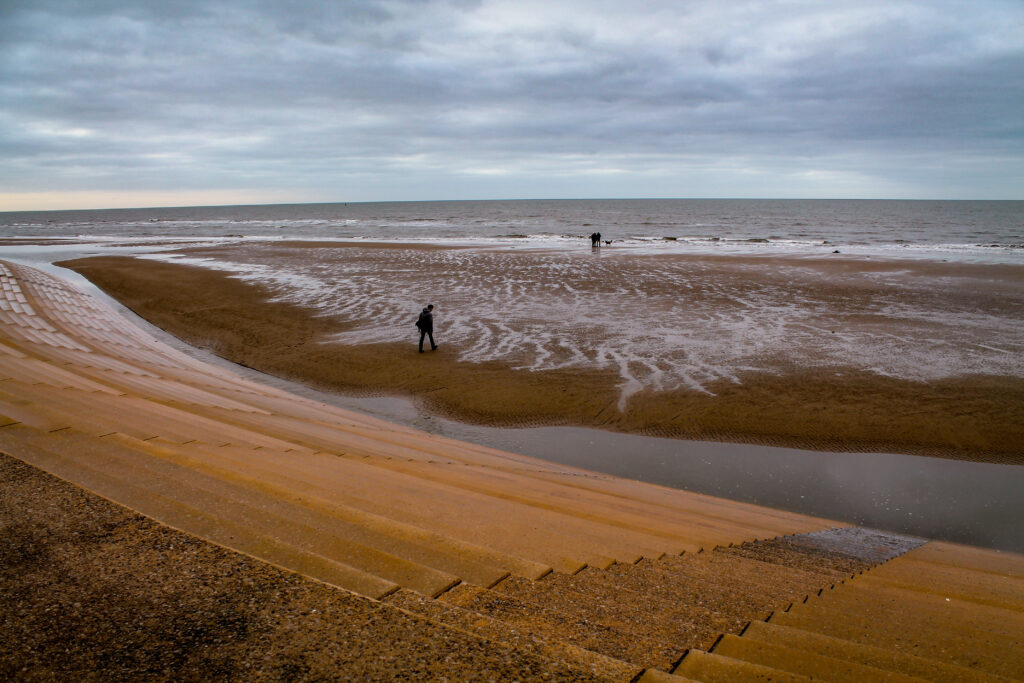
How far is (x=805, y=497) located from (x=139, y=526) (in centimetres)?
775

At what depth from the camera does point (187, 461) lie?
4.90 m

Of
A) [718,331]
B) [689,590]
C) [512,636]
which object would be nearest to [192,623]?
[512,636]

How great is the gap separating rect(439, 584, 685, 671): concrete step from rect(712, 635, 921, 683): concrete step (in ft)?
0.95

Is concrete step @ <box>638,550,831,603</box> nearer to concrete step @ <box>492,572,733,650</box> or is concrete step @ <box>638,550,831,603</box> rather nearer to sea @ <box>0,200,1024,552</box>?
concrete step @ <box>492,572,733,650</box>

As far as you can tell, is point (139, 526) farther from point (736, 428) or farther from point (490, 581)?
point (736, 428)

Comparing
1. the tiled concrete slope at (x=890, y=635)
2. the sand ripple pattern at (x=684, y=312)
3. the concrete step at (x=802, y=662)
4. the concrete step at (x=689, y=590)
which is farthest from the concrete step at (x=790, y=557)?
the sand ripple pattern at (x=684, y=312)

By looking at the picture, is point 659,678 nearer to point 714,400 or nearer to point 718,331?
point 714,400

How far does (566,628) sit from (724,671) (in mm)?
721

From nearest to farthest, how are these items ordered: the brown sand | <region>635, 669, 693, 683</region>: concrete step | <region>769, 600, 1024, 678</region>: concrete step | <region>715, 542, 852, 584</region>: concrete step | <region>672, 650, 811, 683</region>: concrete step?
<region>635, 669, 693, 683</region>: concrete step < <region>672, 650, 811, 683</region>: concrete step < <region>769, 600, 1024, 678</region>: concrete step < <region>715, 542, 852, 584</region>: concrete step < the brown sand

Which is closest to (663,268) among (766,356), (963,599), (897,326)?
(897,326)

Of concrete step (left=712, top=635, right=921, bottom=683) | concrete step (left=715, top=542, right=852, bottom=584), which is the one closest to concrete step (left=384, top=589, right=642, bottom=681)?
concrete step (left=712, top=635, right=921, bottom=683)

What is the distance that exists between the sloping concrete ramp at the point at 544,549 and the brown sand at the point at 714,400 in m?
2.85

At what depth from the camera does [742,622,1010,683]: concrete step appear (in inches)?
111

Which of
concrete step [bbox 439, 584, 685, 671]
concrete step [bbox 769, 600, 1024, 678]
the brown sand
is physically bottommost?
the brown sand
